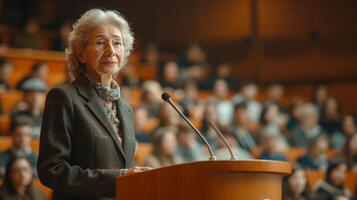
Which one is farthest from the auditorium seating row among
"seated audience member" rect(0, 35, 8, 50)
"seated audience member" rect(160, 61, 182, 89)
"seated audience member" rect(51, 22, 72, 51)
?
"seated audience member" rect(51, 22, 72, 51)

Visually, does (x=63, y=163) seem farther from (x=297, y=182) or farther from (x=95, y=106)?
(x=297, y=182)

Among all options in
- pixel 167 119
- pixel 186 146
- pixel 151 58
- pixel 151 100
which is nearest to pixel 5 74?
pixel 151 100

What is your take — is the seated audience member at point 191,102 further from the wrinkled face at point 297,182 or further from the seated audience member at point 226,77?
the wrinkled face at point 297,182

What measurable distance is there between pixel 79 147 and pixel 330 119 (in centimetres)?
451

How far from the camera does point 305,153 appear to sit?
4895mm

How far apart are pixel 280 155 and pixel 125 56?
2839 mm

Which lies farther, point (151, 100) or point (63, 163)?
point (151, 100)

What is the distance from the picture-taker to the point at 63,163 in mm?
1493

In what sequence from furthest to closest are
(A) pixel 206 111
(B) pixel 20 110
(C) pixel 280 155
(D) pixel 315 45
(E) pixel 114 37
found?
1. (D) pixel 315 45
2. (A) pixel 206 111
3. (C) pixel 280 155
4. (B) pixel 20 110
5. (E) pixel 114 37

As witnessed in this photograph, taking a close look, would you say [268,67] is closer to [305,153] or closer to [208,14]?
[208,14]

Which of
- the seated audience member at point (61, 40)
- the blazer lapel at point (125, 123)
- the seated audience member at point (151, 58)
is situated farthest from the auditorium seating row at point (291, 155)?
the seated audience member at point (61, 40)

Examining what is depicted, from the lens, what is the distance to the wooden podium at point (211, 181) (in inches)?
54.7

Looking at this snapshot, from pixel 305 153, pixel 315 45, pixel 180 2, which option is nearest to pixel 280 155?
pixel 305 153

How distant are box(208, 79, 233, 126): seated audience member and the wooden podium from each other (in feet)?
12.4
